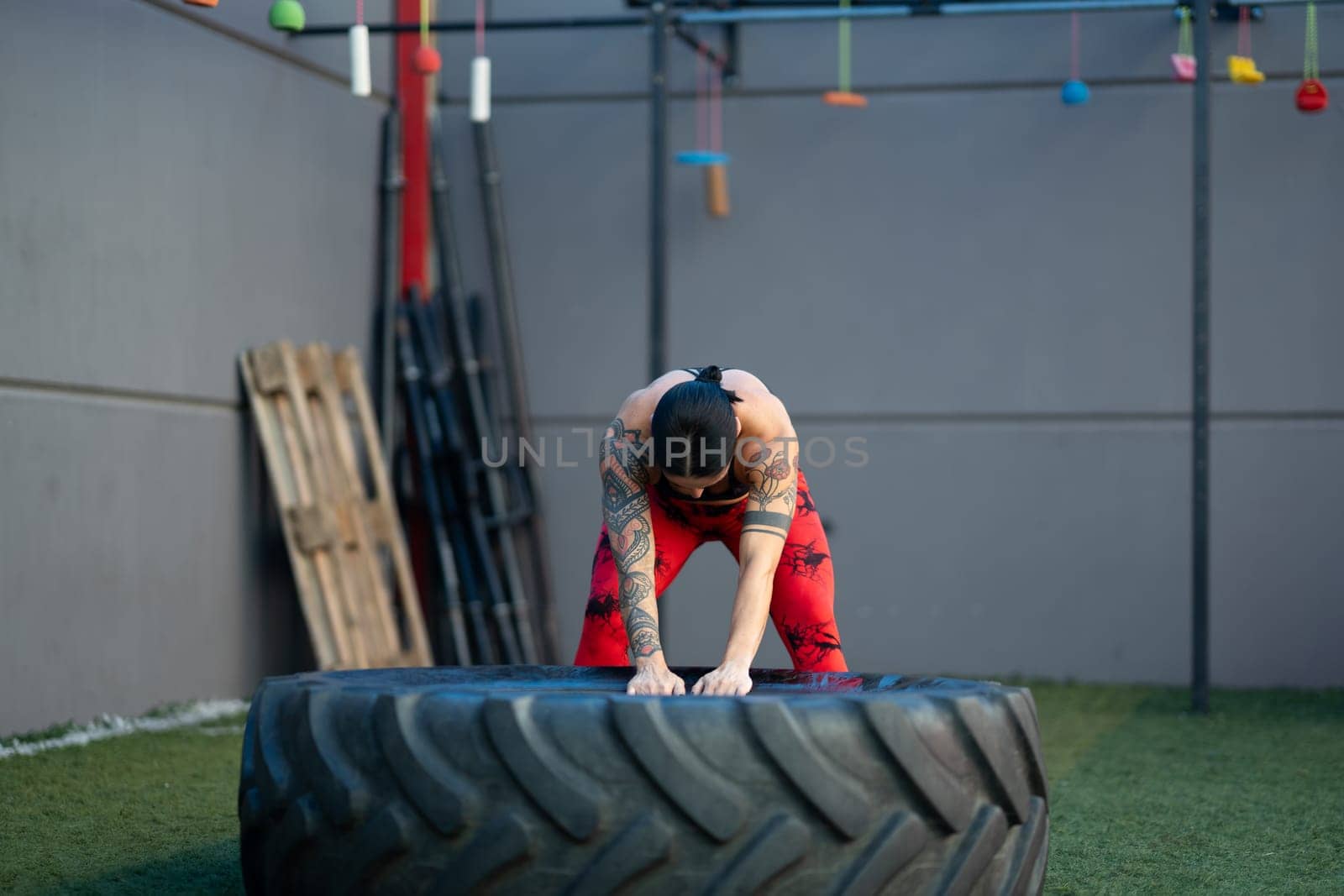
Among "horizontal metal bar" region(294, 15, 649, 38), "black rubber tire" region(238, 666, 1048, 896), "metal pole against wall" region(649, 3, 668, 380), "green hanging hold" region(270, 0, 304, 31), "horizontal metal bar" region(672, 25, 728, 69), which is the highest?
"horizontal metal bar" region(672, 25, 728, 69)

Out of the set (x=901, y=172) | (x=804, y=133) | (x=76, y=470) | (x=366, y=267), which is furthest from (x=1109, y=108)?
(x=76, y=470)

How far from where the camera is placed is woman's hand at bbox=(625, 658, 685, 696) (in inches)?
96.2

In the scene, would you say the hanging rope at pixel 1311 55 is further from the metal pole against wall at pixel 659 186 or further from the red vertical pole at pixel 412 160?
the red vertical pole at pixel 412 160

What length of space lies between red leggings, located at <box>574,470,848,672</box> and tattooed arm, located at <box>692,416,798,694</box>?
267mm

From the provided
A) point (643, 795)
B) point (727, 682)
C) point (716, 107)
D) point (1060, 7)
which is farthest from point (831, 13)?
point (643, 795)

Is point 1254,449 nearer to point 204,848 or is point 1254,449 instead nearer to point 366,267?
point 366,267

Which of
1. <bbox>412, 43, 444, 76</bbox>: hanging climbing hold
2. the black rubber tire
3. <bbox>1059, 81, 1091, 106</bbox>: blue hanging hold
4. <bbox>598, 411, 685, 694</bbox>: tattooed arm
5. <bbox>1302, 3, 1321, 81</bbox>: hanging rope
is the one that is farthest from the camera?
<bbox>1302, 3, 1321, 81</bbox>: hanging rope

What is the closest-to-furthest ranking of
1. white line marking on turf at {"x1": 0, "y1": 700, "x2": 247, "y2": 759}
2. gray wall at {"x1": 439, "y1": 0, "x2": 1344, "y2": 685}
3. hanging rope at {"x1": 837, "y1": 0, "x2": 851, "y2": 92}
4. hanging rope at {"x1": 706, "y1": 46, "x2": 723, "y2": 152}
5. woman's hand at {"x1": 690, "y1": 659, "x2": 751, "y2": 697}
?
woman's hand at {"x1": 690, "y1": 659, "x2": 751, "y2": 697}, white line marking on turf at {"x1": 0, "y1": 700, "x2": 247, "y2": 759}, gray wall at {"x1": 439, "y1": 0, "x2": 1344, "y2": 685}, hanging rope at {"x1": 837, "y1": 0, "x2": 851, "y2": 92}, hanging rope at {"x1": 706, "y1": 46, "x2": 723, "y2": 152}

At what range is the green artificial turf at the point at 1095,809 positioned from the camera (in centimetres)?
260

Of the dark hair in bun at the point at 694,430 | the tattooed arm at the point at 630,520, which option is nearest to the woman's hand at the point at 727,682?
the tattooed arm at the point at 630,520

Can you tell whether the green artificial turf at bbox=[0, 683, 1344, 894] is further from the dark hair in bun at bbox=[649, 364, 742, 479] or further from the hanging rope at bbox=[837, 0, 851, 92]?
the hanging rope at bbox=[837, 0, 851, 92]

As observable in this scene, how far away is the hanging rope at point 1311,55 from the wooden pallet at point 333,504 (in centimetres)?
383

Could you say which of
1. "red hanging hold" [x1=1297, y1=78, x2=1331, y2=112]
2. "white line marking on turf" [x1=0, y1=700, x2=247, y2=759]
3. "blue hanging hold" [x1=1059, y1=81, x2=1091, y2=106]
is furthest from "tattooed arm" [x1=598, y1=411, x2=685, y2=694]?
"red hanging hold" [x1=1297, y1=78, x2=1331, y2=112]

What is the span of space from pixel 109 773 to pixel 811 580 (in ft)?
5.98
